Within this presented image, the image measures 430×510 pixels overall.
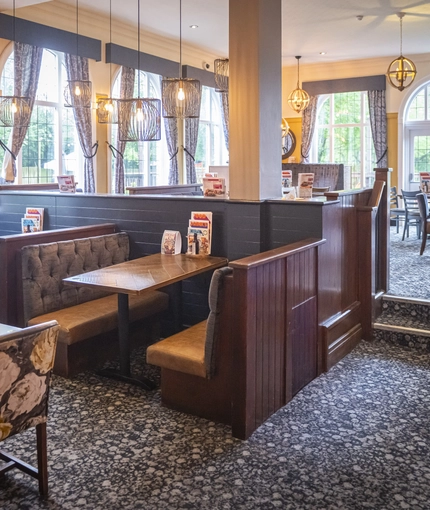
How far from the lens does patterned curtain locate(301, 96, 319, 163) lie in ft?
43.9

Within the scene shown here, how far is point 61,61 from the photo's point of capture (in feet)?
29.0

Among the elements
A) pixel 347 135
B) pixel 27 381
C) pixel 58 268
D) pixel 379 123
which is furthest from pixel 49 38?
pixel 347 135

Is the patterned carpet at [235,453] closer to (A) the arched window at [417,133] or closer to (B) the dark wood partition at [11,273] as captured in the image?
(B) the dark wood partition at [11,273]

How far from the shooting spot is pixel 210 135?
12734mm

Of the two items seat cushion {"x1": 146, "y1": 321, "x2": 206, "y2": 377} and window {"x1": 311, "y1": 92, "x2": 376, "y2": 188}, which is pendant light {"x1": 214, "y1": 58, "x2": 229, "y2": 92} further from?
window {"x1": 311, "y1": 92, "x2": 376, "y2": 188}

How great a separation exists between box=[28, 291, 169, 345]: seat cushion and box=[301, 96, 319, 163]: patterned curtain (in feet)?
31.1

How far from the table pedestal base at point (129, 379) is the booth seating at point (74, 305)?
9.1 inches

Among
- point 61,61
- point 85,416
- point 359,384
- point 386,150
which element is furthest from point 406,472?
point 386,150

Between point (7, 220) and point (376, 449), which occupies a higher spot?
point (7, 220)

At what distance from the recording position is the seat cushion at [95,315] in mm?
3990

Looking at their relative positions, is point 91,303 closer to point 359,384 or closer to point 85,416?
point 85,416

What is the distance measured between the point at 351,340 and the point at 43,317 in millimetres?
2509

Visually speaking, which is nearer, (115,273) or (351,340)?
(115,273)

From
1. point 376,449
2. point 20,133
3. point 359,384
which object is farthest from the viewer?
point 20,133
